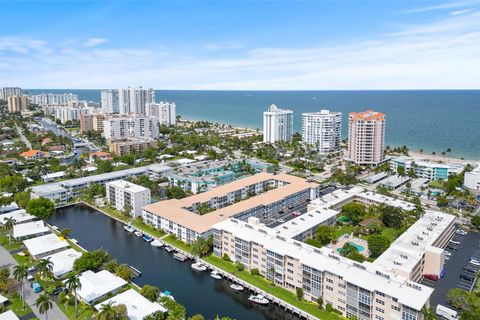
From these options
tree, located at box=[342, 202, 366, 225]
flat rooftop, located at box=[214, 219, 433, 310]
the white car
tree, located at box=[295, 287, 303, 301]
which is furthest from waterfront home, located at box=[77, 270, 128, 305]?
the white car

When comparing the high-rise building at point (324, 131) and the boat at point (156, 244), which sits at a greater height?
the high-rise building at point (324, 131)

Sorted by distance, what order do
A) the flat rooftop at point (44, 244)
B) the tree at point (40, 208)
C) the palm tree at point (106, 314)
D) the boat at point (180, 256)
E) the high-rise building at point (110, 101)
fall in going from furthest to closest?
the high-rise building at point (110, 101), the tree at point (40, 208), the boat at point (180, 256), the flat rooftop at point (44, 244), the palm tree at point (106, 314)

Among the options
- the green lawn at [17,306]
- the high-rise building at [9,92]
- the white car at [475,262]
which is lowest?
the green lawn at [17,306]

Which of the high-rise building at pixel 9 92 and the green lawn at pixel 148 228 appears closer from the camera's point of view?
the green lawn at pixel 148 228

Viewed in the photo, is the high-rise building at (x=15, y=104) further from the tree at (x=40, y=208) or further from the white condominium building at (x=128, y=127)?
the tree at (x=40, y=208)

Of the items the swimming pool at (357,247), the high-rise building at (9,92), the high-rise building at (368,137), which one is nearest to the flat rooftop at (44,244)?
the swimming pool at (357,247)

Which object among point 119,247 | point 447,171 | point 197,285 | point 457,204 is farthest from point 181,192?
point 447,171

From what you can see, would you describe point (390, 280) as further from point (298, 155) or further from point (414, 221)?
point (298, 155)

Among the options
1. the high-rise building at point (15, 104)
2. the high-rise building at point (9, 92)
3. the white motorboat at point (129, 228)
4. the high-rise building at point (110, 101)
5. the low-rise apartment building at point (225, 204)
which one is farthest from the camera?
the high-rise building at point (9, 92)
